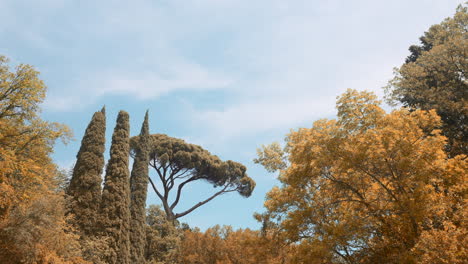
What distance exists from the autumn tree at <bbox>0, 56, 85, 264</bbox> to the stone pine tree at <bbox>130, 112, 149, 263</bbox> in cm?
714

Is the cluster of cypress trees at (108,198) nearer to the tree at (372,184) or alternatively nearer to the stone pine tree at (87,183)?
the stone pine tree at (87,183)

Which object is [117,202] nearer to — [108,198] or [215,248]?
[108,198]

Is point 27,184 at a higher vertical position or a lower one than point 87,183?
lower

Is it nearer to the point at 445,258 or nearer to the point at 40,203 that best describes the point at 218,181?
the point at 40,203

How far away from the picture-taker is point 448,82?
1750cm

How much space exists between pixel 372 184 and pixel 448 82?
34.7 ft

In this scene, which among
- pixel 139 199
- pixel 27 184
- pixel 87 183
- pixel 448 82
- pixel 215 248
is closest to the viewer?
pixel 27 184

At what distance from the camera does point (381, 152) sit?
30.6 feet

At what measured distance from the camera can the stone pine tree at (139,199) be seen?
23266 mm

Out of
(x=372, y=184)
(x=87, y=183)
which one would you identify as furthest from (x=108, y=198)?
(x=372, y=184)

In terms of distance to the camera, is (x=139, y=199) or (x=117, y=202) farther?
(x=139, y=199)

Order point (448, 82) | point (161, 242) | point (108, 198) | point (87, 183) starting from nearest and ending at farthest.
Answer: point (448, 82), point (87, 183), point (108, 198), point (161, 242)

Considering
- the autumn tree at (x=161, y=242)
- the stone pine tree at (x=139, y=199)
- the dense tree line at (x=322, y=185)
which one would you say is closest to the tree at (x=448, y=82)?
the dense tree line at (x=322, y=185)

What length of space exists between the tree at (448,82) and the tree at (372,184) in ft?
25.0
